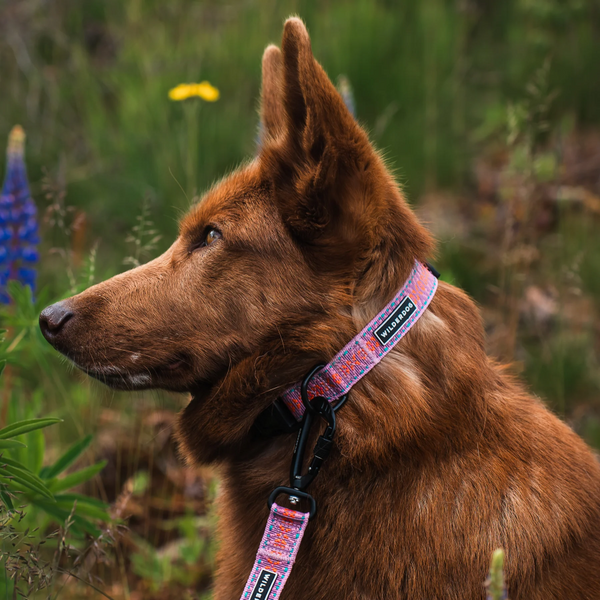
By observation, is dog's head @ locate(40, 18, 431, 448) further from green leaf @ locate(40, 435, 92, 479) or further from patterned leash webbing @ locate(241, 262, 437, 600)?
green leaf @ locate(40, 435, 92, 479)

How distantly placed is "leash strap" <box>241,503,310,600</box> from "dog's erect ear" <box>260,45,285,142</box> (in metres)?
1.20

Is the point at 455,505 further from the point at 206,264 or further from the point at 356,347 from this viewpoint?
the point at 206,264

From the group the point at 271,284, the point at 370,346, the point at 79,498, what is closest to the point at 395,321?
the point at 370,346

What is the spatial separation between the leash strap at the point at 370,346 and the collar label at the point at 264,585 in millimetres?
469

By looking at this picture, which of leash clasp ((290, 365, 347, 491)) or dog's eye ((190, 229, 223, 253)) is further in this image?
dog's eye ((190, 229, 223, 253))

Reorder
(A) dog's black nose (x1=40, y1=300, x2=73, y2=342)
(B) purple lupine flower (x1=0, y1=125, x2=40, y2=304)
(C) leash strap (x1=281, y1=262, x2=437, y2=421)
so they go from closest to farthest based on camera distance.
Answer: (C) leash strap (x1=281, y1=262, x2=437, y2=421)
(A) dog's black nose (x1=40, y1=300, x2=73, y2=342)
(B) purple lupine flower (x1=0, y1=125, x2=40, y2=304)

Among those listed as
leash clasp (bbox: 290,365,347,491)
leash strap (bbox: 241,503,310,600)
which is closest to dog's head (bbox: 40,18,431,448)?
leash clasp (bbox: 290,365,347,491)

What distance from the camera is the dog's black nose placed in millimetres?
1971

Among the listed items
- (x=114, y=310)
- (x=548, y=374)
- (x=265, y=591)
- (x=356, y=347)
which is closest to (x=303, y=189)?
(x=356, y=347)

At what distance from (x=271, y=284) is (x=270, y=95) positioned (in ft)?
2.41

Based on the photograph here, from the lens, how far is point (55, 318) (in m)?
1.97

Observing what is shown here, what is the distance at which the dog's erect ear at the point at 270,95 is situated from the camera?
7.52 feet

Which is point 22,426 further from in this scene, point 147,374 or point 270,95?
point 270,95

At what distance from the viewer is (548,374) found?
12.7ft
